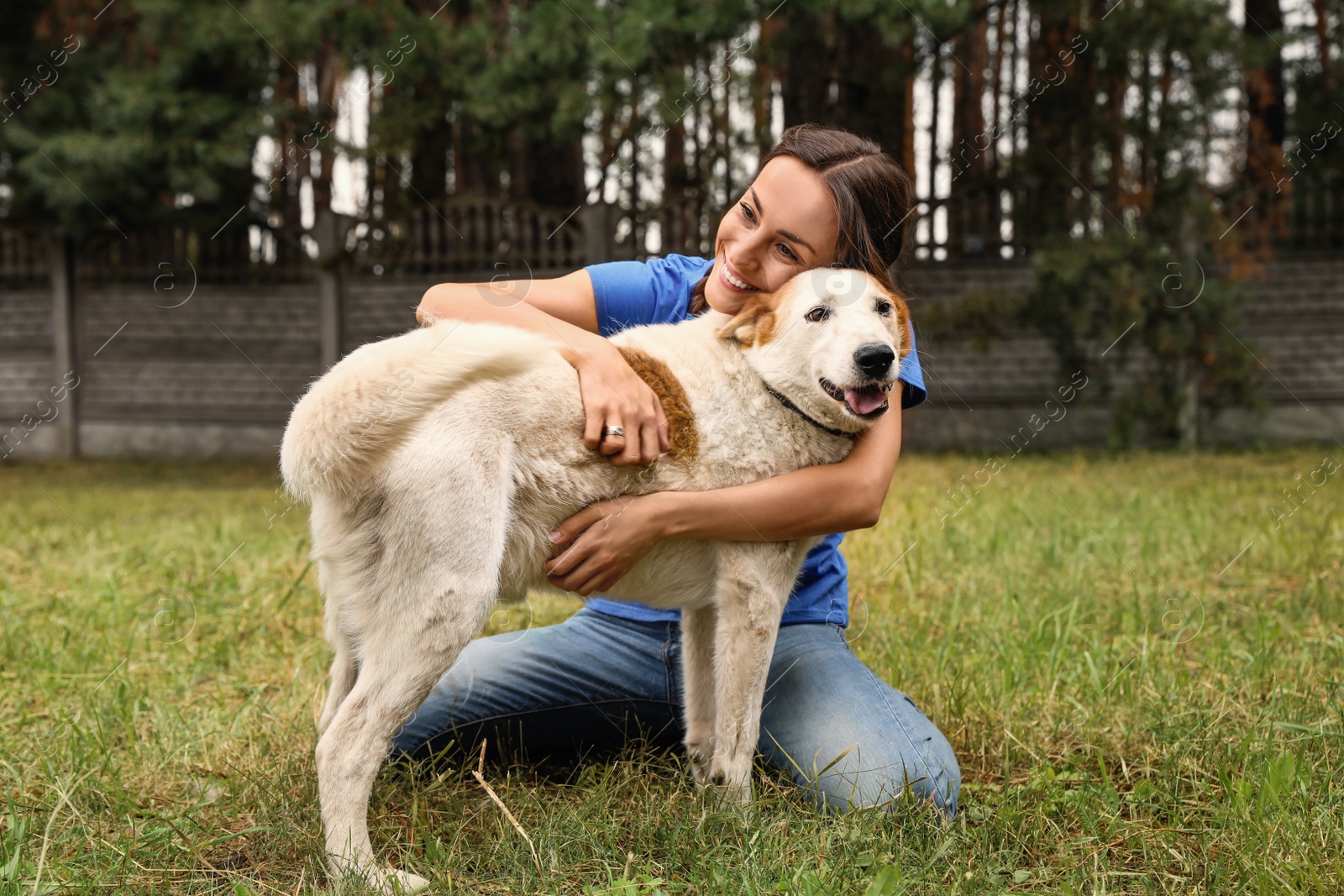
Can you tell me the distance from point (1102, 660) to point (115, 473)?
796 cm

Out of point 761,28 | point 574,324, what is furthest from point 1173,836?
point 761,28

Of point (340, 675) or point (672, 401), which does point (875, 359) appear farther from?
point (340, 675)

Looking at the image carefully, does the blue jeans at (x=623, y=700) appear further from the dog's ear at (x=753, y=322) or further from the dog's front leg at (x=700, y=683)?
the dog's ear at (x=753, y=322)

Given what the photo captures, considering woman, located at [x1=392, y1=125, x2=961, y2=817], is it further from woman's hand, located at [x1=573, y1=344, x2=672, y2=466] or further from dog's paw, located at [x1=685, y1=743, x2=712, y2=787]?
dog's paw, located at [x1=685, y1=743, x2=712, y2=787]

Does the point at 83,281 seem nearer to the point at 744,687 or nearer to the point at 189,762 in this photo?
the point at 189,762

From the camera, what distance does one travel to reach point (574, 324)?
2434 mm

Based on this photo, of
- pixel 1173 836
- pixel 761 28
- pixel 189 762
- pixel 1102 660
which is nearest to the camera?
pixel 1173 836

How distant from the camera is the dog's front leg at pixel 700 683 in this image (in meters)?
2.19

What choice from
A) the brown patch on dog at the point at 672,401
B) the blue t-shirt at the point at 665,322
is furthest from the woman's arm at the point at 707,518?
the blue t-shirt at the point at 665,322

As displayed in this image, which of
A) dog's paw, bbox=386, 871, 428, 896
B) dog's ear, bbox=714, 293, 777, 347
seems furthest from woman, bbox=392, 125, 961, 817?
dog's paw, bbox=386, 871, 428, 896

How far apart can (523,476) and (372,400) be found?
0.31m

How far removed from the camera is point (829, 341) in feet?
6.60

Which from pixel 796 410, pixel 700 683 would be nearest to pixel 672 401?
pixel 796 410

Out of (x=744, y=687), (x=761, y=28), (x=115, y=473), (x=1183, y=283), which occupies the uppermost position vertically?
(x=761, y=28)
